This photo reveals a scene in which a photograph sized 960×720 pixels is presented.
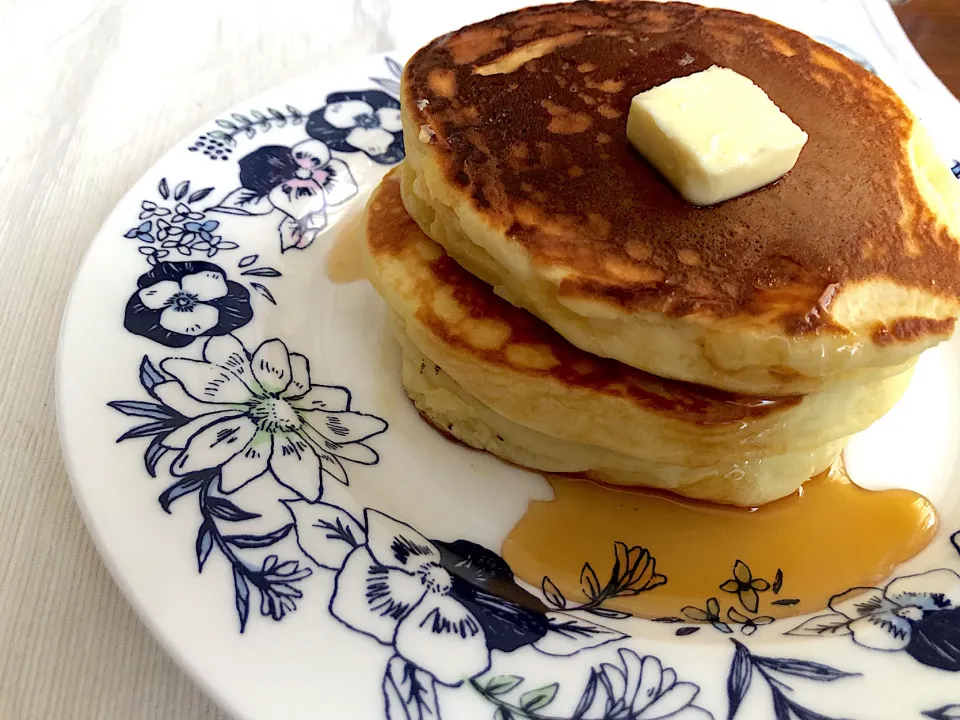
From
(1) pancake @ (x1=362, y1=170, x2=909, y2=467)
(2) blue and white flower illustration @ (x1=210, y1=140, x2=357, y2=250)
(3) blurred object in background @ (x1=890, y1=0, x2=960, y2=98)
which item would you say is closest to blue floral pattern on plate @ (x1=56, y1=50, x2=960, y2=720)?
(2) blue and white flower illustration @ (x1=210, y1=140, x2=357, y2=250)

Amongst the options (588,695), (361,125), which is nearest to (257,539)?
(588,695)

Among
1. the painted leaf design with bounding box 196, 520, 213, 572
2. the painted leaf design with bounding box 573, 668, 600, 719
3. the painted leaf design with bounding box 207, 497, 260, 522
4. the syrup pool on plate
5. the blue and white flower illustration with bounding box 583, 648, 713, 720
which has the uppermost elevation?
the painted leaf design with bounding box 196, 520, 213, 572

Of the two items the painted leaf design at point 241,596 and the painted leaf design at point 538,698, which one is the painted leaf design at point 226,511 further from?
the painted leaf design at point 538,698

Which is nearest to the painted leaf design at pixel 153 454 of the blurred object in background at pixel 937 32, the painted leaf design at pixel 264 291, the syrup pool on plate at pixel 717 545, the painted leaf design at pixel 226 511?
the painted leaf design at pixel 226 511

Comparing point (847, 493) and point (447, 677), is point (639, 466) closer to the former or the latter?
point (847, 493)

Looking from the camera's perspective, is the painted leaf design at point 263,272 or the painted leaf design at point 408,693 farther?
the painted leaf design at point 263,272

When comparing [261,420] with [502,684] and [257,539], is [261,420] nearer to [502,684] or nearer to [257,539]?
[257,539]

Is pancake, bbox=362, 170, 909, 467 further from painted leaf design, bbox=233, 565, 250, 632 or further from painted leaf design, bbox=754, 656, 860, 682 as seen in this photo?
painted leaf design, bbox=233, 565, 250, 632

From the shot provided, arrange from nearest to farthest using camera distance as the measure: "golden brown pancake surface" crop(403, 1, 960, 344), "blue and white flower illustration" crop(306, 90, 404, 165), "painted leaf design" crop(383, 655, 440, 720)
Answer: "painted leaf design" crop(383, 655, 440, 720), "golden brown pancake surface" crop(403, 1, 960, 344), "blue and white flower illustration" crop(306, 90, 404, 165)
